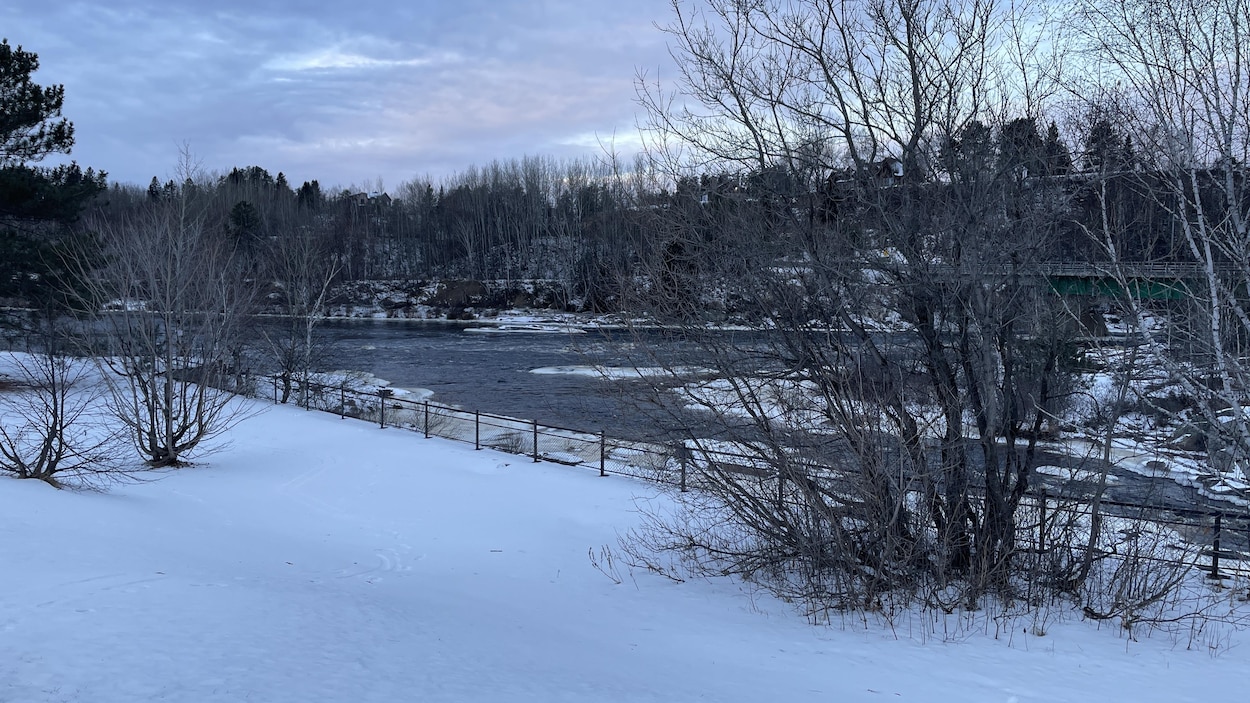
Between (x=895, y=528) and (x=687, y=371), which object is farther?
(x=687, y=371)

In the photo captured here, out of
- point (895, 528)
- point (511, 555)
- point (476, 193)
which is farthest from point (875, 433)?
point (476, 193)

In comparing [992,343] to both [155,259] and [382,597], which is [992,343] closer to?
[382,597]

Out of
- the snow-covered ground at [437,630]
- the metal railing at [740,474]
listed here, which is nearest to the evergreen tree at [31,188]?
the metal railing at [740,474]

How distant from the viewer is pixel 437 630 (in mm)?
7551

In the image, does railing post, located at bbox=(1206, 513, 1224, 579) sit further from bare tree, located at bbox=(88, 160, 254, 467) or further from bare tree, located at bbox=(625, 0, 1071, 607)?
bare tree, located at bbox=(88, 160, 254, 467)

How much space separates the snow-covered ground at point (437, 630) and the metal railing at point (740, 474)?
124cm

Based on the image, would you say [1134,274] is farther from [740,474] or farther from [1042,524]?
[740,474]

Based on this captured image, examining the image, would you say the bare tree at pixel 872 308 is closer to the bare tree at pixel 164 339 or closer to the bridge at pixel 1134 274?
the bridge at pixel 1134 274

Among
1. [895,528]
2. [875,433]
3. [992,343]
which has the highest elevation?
[992,343]

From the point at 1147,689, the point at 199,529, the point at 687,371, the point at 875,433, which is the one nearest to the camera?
the point at 1147,689

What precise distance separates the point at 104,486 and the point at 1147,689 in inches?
551

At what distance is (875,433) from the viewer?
28.3 ft

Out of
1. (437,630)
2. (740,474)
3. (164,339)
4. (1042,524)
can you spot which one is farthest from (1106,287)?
(164,339)

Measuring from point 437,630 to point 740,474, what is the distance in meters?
4.19
